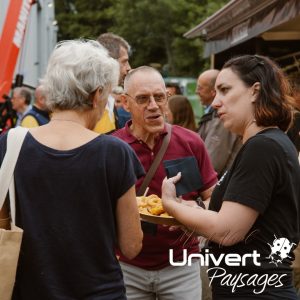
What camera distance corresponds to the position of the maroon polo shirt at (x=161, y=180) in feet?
12.4

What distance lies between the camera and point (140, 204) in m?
3.38

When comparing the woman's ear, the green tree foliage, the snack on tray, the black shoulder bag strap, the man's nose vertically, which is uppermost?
the green tree foliage

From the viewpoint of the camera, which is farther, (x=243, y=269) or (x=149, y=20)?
(x=149, y=20)

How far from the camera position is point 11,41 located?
7340 millimetres

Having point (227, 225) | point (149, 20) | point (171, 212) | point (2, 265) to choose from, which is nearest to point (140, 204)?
point (171, 212)

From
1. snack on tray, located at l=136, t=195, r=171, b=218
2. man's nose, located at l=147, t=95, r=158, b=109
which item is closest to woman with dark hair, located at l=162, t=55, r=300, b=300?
snack on tray, located at l=136, t=195, r=171, b=218

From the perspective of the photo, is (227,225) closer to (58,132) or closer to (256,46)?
(58,132)

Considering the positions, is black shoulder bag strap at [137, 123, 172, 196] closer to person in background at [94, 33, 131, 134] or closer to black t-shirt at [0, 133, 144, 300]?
person in background at [94, 33, 131, 134]

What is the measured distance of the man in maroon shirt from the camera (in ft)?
12.4

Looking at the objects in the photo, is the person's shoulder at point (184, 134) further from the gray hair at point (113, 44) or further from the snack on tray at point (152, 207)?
the gray hair at point (113, 44)

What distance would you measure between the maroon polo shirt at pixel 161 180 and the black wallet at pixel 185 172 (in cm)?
39

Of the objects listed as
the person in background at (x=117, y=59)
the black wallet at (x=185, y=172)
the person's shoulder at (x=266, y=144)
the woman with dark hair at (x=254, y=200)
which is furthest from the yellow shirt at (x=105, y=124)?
the person's shoulder at (x=266, y=144)

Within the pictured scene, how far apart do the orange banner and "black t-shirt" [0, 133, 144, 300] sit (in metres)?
4.65

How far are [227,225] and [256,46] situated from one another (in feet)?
28.5
